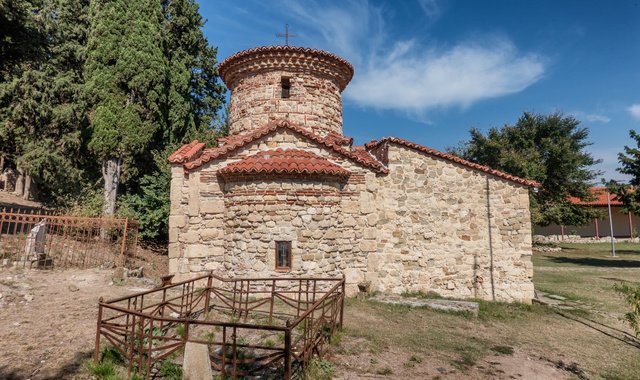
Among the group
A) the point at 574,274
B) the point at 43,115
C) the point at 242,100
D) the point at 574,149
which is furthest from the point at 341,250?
the point at 574,149

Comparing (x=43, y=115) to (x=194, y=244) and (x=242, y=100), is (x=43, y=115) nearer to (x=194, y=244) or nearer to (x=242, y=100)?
(x=242, y=100)

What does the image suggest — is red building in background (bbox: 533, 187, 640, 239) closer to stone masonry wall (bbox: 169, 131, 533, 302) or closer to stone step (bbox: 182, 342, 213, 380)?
stone masonry wall (bbox: 169, 131, 533, 302)

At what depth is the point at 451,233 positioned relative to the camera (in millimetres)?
10070

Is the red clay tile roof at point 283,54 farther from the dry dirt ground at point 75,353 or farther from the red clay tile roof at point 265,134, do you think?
the dry dirt ground at point 75,353

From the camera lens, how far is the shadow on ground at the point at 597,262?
18.3 m

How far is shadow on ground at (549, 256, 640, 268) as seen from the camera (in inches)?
722

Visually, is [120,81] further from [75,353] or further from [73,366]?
[73,366]

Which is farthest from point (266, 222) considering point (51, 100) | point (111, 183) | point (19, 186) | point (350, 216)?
point (19, 186)

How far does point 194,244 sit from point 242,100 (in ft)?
17.4

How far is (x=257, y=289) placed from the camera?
880 centimetres

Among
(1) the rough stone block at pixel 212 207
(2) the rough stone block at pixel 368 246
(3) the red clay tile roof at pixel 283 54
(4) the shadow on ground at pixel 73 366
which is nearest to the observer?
(4) the shadow on ground at pixel 73 366

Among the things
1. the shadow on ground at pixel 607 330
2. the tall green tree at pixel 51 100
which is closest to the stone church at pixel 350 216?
the shadow on ground at pixel 607 330

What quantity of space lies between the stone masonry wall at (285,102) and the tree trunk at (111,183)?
565 cm

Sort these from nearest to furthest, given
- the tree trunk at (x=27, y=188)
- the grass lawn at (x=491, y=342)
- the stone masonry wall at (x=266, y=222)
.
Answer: the grass lawn at (x=491, y=342) < the stone masonry wall at (x=266, y=222) < the tree trunk at (x=27, y=188)
